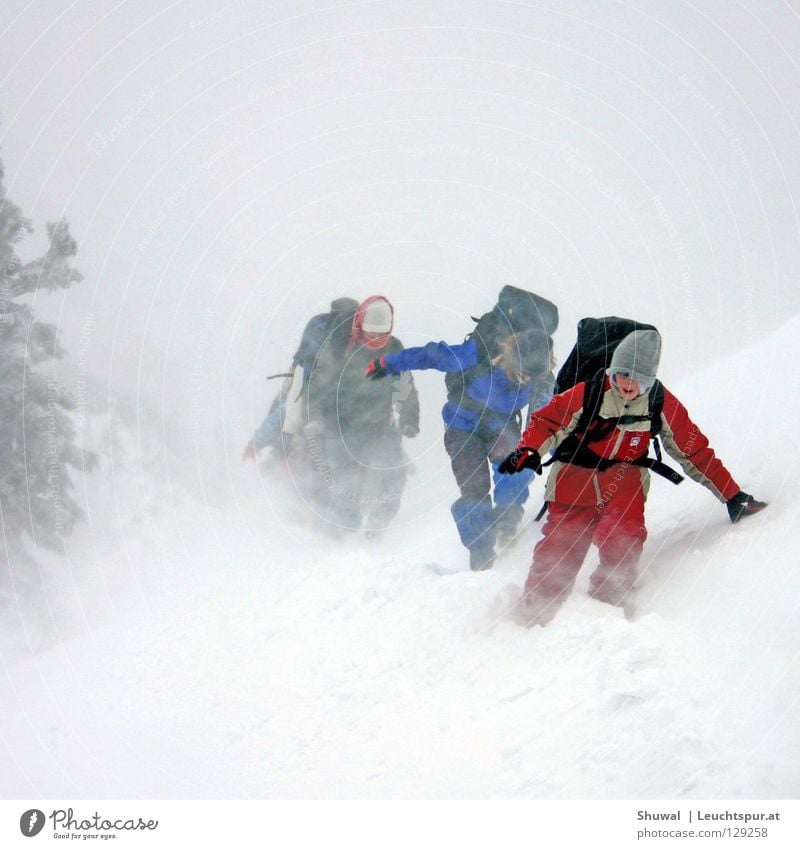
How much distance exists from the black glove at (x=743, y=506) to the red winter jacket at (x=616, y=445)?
0.02 metres

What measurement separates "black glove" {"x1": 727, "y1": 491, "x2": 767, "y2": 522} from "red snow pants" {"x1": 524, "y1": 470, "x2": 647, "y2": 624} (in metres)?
0.22

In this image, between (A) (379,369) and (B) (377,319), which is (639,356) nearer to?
(A) (379,369)

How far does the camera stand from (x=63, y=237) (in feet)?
11.0

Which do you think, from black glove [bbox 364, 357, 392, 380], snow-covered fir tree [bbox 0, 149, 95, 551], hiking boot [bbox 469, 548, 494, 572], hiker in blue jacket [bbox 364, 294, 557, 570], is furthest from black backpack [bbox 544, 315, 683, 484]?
snow-covered fir tree [bbox 0, 149, 95, 551]

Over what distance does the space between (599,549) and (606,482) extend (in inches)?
6.2

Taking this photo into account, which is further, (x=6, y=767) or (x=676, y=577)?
(x=6, y=767)

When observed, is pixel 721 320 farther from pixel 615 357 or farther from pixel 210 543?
pixel 210 543

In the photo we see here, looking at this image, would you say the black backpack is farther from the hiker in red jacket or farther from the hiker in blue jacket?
the hiker in blue jacket

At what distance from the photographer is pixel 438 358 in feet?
7.88

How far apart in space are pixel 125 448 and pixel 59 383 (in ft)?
1.32

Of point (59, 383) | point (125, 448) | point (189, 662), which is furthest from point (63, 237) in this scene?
point (189, 662)

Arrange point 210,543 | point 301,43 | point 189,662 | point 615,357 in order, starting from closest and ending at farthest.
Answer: point 615,357 < point 189,662 < point 210,543 < point 301,43

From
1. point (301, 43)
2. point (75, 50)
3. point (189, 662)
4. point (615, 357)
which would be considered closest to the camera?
point (615, 357)

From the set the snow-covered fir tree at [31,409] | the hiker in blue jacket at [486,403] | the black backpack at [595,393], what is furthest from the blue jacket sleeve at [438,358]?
the snow-covered fir tree at [31,409]
